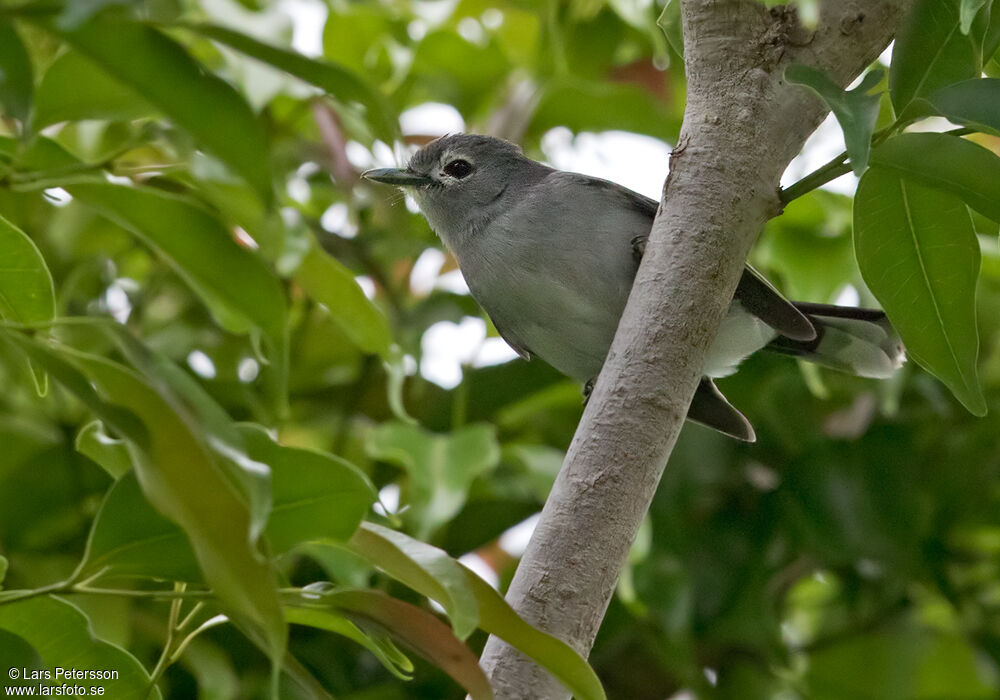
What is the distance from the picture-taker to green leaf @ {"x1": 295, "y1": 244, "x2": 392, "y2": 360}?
181 cm

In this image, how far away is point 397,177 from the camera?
9.93 feet

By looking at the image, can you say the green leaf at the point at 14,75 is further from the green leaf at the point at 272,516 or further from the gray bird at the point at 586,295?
the gray bird at the point at 586,295

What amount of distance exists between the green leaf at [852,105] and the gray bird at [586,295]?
133cm

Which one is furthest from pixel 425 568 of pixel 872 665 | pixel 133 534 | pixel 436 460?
pixel 872 665

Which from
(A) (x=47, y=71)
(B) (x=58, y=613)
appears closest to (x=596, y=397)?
(B) (x=58, y=613)

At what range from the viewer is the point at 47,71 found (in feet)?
4.53

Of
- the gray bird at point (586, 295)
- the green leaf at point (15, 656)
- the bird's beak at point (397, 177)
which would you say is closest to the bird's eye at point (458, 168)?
the bird's beak at point (397, 177)

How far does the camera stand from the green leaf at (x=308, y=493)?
118 cm

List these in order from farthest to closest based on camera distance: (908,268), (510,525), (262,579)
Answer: (510,525) < (908,268) < (262,579)

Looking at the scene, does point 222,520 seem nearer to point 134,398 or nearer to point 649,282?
point 134,398

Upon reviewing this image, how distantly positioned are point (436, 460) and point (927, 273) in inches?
48.5

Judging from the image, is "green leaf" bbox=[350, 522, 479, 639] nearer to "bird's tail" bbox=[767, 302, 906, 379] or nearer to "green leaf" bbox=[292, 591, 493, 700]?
"green leaf" bbox=[292, 591, 493, 700]

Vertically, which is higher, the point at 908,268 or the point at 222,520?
the point at 908,268

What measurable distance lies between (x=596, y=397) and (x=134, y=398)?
56 centimetres
